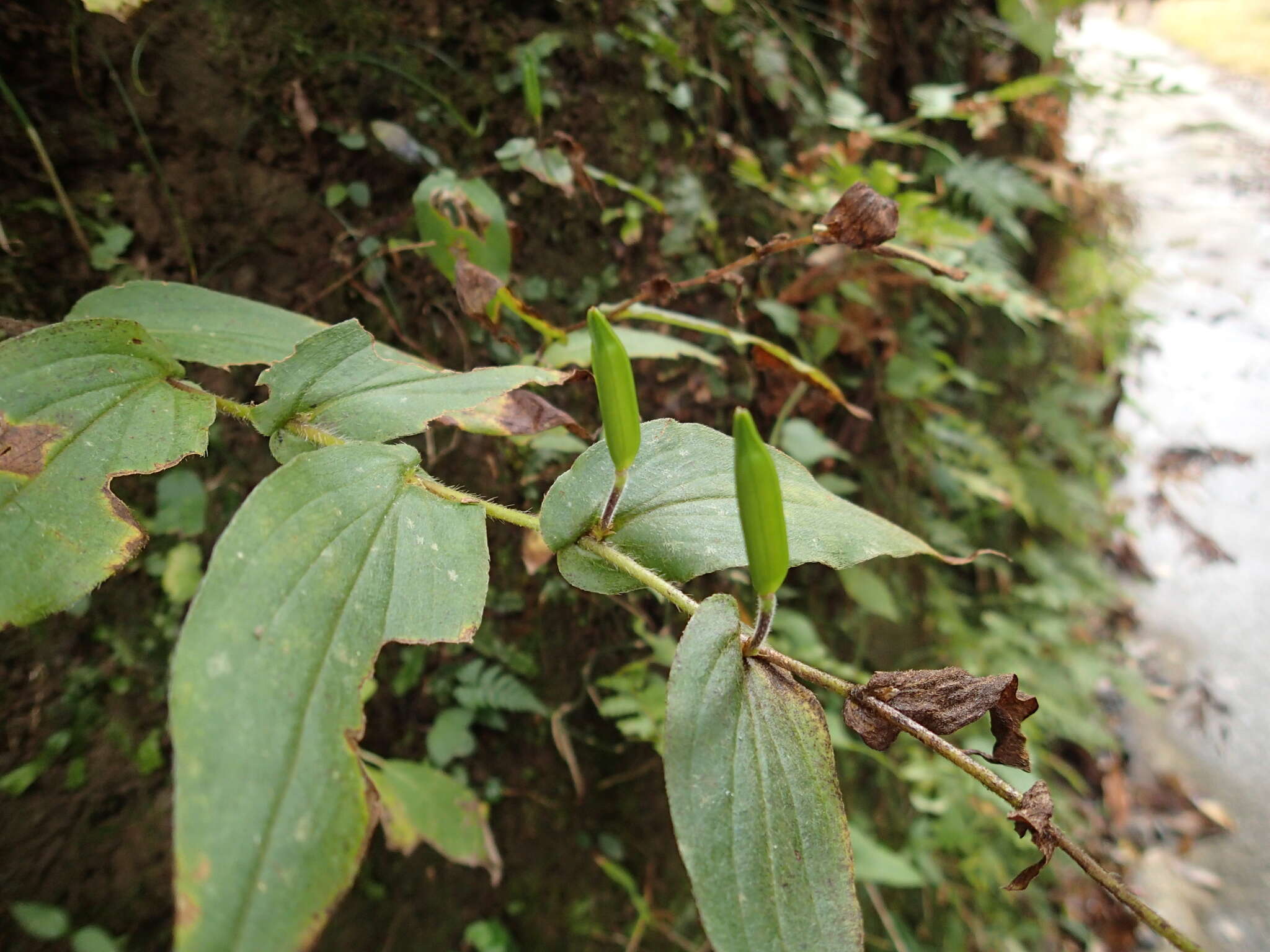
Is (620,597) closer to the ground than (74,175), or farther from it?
closer to the ground

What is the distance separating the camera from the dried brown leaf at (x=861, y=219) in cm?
79

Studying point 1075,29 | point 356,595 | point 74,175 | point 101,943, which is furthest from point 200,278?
point 1075,29

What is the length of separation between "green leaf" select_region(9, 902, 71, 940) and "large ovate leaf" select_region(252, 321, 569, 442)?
0.79 metres

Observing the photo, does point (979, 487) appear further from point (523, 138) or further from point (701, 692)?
point (701, 692)

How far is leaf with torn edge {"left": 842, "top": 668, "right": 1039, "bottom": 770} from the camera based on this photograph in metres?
0.52

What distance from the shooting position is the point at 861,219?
2.63 feet

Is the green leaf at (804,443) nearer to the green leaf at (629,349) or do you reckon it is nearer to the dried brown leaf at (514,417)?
the green leaf at (629,349)

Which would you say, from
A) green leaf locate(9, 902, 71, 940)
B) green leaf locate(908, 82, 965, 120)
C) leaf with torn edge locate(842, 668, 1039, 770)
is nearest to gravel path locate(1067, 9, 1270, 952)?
green leaf locate(908, 82, 965, 120)

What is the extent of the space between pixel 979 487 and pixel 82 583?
205 centimetres

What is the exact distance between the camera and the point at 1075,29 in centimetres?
282

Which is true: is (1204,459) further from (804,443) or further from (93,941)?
(93,941)

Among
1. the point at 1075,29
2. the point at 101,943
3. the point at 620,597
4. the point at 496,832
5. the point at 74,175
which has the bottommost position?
the point at 496,832

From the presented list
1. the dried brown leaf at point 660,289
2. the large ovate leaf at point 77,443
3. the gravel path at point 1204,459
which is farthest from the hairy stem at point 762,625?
the gravel path at point 1204,459

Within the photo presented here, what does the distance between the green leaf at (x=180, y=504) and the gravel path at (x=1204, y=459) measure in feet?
9.08
